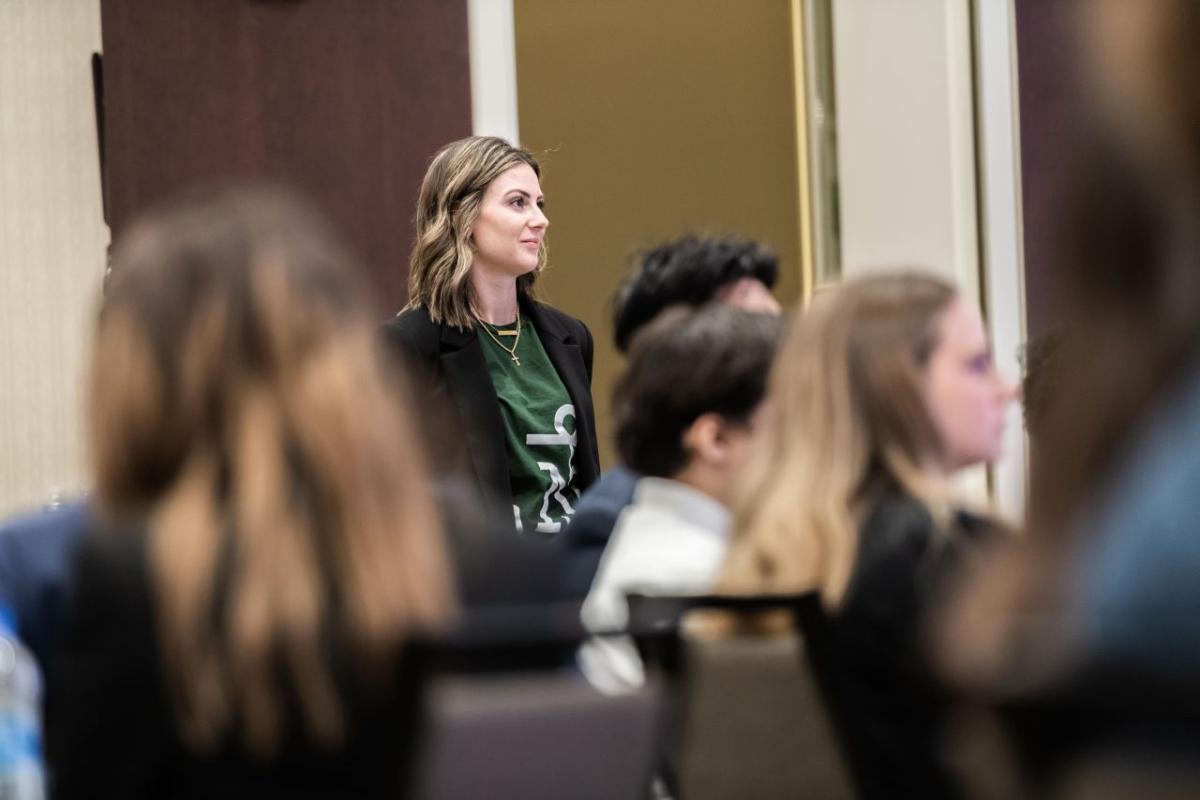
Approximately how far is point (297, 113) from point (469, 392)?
1508 mm

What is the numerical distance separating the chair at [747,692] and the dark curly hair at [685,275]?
5.33ft

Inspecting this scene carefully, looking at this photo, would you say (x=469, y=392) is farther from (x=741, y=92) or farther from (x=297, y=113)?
(x=741, y=92)

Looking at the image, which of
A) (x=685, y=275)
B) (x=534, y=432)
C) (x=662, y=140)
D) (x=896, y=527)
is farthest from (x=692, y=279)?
(x=662, y=140)

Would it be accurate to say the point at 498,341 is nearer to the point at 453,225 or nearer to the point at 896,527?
the point at 453,225

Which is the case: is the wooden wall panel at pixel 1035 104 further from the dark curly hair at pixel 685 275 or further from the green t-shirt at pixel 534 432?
the dark curly hair at pixel 685 275

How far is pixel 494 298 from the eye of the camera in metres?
3.88

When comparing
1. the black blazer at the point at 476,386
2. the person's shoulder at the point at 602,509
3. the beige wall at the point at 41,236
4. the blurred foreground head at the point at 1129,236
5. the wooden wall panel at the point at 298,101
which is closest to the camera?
the blurred foreground head at the point at 1129,236

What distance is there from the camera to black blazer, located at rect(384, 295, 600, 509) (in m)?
3.58

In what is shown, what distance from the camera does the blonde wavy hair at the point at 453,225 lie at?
382cm

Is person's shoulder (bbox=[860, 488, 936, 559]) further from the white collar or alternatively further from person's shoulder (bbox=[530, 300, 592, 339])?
person's shoulder (bbox=[530, 300, 592, 339])

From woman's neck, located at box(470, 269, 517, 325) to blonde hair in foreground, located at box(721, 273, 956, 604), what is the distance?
1.86 meters

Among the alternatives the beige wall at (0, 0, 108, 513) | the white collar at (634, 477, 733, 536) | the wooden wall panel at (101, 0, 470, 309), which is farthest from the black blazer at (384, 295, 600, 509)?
the beige wall at (0, 0, 108, 513)

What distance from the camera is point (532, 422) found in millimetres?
3688

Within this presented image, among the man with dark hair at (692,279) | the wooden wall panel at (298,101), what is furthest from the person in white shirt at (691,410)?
the wooden wall panel at (298,101)
